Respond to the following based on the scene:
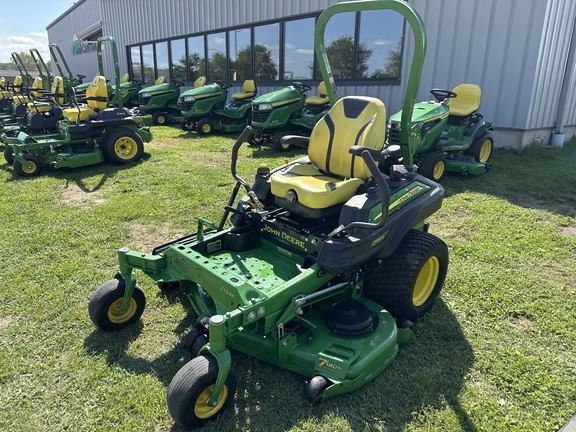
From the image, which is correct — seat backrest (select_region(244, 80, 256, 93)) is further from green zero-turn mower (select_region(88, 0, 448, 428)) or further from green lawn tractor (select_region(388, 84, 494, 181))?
green zero-turn mower (select_region(88, 0, 448, 428))

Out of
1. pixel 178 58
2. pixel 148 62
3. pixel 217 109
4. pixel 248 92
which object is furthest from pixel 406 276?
pixel 148 62

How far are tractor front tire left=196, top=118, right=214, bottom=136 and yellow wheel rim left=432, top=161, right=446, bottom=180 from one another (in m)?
6.18

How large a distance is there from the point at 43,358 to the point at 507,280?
3.35 m

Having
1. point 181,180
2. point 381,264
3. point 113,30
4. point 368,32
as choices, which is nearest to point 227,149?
point 181,180

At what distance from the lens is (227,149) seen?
8539 millimetres

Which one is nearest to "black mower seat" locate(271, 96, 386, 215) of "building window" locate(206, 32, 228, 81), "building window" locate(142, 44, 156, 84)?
"building window" locate(206, 32, 228, 81)

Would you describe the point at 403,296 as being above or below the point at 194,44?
below

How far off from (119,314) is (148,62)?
54.3ft

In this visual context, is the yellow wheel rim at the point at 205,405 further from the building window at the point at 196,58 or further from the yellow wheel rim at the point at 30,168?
the building window at the point at 196,58

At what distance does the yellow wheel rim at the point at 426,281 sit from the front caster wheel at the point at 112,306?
1.91 meters

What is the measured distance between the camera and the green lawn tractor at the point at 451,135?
577cm

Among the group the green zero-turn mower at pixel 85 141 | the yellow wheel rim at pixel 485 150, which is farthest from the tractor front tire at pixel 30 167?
the yellow wheel rim at pixel 485 150

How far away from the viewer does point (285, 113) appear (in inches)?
345

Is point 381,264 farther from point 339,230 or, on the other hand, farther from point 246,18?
point 246,18
